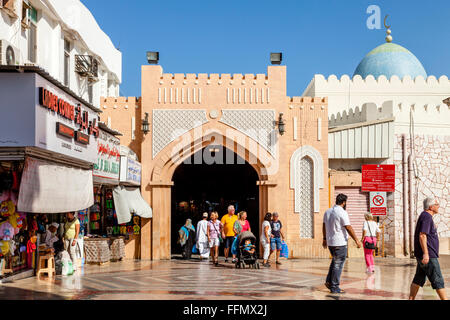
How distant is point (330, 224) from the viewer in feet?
28.0

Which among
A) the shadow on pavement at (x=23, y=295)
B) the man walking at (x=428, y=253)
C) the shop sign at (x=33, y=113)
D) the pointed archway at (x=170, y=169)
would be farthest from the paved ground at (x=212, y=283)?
the shop sign at (x=33, y=113)

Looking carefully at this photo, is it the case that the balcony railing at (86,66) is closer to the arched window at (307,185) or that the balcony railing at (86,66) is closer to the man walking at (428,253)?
the arched window at (307,185)

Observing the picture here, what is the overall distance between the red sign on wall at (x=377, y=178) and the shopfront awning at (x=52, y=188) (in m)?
8.63

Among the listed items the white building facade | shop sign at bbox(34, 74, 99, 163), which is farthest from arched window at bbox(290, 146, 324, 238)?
shop sign at bbox(34, 74, 99, 163)

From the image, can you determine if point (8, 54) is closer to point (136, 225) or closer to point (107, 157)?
point (107, 157)

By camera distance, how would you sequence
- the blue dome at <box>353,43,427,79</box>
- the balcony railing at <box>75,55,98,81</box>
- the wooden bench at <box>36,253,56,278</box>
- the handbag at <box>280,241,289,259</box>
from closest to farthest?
the wooden bench at <box>36,253,56,278</box> < the handbag at <box>280,241,289,259</box> < the balcony railing at <box>75,55,98,81</box> < the blue dome at <box>353,43,427,79</box>

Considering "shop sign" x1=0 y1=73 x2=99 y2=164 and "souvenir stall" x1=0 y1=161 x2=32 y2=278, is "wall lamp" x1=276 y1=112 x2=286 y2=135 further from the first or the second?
"souvenir stall" x1=0 y1=161 x2=32 y2=278

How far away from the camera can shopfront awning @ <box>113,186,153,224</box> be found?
13.8 m

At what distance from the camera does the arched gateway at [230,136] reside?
15.6 m

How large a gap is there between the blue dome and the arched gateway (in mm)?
8483

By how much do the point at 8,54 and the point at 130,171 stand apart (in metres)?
5.09
